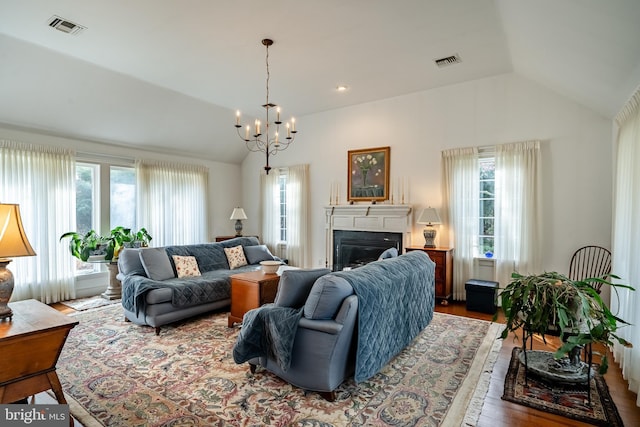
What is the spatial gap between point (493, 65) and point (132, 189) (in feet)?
20.8

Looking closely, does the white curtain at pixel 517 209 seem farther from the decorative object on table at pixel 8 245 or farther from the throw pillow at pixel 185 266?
the decorative object on table at pixel 8 245

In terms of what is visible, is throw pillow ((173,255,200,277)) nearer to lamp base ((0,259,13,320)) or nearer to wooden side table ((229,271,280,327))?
wooden side table ((229,271,280,327))

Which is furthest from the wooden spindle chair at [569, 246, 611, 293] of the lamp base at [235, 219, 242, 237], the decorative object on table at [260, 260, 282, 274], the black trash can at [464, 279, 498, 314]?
the lamp base at [235, 219, 242, 237]

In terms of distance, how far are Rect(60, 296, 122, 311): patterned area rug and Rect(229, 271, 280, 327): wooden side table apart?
2.35m

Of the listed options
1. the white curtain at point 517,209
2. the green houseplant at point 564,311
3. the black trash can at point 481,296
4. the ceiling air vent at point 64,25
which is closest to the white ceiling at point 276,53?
the ceiling air vent at point 64,25

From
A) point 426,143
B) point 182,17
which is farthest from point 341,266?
point 182,17

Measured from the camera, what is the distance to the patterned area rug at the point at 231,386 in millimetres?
2205

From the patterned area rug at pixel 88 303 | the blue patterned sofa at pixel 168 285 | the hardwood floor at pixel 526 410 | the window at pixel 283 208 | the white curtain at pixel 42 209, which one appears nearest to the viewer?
the hardwood floor at pixel 526 410

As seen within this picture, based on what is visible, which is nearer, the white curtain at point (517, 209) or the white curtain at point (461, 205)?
the white curtain at point (517, 209)

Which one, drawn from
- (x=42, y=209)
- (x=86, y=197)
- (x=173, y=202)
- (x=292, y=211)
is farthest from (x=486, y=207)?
(x=42, y=209)

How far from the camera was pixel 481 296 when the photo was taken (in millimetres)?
4539

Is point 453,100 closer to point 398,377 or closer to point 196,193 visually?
point 398,377

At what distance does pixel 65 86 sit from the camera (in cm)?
448

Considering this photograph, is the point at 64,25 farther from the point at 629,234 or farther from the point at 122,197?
the point at 629,234
